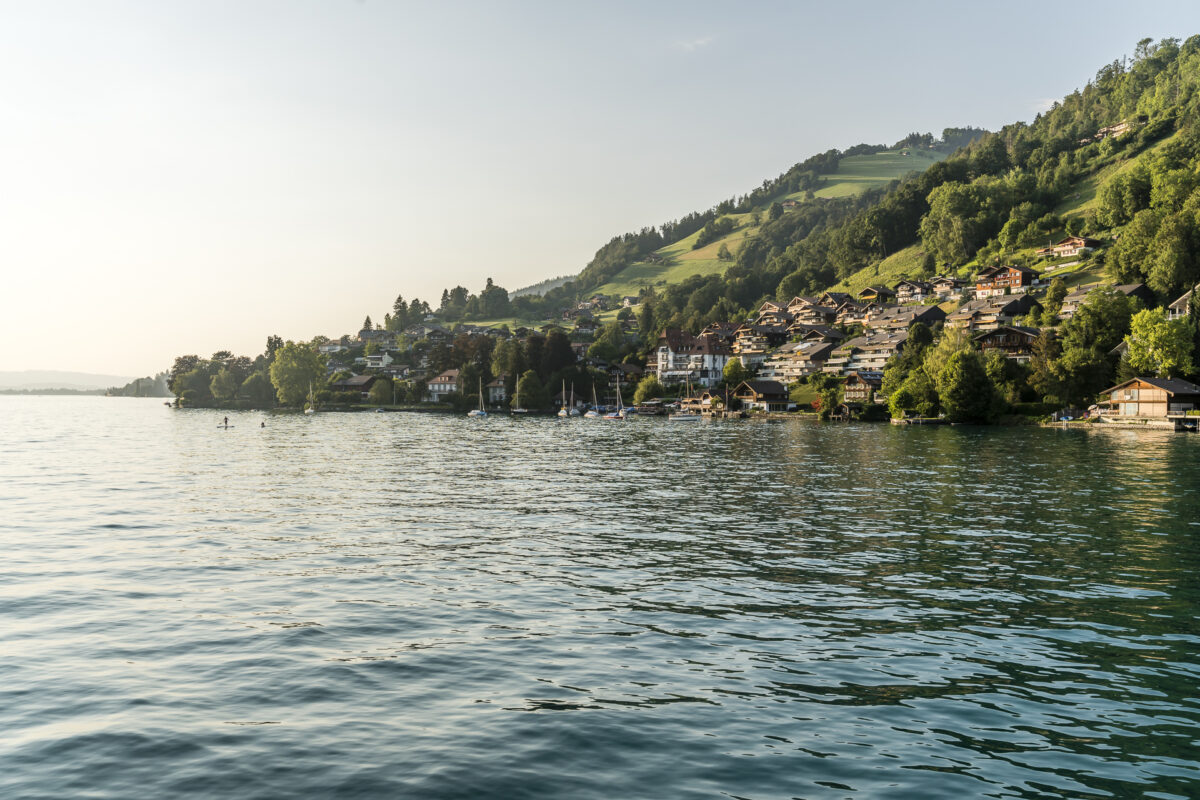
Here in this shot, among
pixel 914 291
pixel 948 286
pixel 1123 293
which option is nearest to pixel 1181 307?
pixel 1123 293

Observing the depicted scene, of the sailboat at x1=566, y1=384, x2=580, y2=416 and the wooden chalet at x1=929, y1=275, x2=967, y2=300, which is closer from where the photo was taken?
the sailboat at x1=566, y1=384, x2=580, y2=416

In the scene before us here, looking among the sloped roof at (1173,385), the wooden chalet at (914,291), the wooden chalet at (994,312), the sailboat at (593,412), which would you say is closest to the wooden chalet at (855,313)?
the wooden chalet at (914,291)

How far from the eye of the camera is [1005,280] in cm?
16775

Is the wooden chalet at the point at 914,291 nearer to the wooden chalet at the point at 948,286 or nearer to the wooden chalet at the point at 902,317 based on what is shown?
the wooden chalet at the point at 948,286

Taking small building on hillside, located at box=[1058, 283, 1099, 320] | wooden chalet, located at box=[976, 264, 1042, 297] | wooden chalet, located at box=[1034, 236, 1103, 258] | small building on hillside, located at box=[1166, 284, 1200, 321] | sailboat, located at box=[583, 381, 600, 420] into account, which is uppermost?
→ wooden chalet, located at box=[1034, 236, 1103, 258]

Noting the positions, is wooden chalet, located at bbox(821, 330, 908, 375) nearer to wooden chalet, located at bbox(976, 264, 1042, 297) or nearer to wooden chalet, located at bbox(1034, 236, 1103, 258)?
wooden chalet, located at bbox(976, 264, 1042, 297)

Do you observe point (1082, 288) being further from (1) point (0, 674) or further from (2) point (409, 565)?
(1) point (0, 674)

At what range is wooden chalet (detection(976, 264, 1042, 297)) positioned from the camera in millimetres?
164875

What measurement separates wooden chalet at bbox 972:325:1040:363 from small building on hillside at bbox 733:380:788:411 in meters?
39.3

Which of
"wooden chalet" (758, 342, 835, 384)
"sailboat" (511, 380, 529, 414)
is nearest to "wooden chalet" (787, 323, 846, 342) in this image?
"wooden chalet" (758, 342, 835, 384)

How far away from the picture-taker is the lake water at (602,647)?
11.1m

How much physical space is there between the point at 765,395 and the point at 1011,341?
46.5 meters

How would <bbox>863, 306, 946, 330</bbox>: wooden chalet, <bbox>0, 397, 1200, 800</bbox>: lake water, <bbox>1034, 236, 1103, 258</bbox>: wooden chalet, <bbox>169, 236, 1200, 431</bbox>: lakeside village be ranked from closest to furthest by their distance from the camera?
<bbox>0, 397, 1200, 800</bbox>: lake water, <bbox>169, 236, 1200, 431</bbox>: lakeside village, <bbox>863, 306, 946, 330</bbox>: wooden chalet, <bbox>1034, 236, 1103, 258</bbox>: wooden chalet

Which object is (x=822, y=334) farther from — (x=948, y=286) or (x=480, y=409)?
(x=480, y=409)
